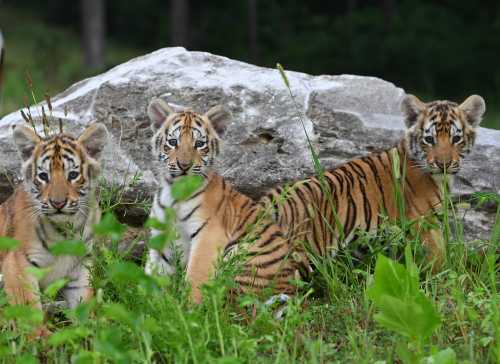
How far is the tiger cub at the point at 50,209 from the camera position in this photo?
454 cm

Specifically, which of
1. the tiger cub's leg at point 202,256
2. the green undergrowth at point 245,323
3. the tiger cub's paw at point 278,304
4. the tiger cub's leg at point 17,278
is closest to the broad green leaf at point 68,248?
the green undergrowth at point 245,323

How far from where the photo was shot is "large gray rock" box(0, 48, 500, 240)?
601cm

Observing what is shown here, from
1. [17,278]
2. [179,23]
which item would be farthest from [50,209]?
[179,23]

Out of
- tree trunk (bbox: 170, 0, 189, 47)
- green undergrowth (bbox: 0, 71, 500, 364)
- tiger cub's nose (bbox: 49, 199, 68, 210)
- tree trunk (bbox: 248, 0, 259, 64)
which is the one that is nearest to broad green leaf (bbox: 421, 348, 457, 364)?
green undergrowth (bbox: 0, 71, 500, 364)

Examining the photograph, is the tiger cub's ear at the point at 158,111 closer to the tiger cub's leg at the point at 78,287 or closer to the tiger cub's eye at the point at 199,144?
the tiger cub's eye at the point at 199,144

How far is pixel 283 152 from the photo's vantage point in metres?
6.05

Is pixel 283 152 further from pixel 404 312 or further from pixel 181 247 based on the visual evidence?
pixel 404 312

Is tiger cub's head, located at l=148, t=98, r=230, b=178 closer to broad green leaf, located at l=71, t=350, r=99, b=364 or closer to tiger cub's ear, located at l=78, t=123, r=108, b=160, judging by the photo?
tiger cub's ear, located at l=78, t=123, r=108, b=160

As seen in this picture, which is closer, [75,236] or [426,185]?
[75,236]

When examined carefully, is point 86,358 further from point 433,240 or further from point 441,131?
point 441,131

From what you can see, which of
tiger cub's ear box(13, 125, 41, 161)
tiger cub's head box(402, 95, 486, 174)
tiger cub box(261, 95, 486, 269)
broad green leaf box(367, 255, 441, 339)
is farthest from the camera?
tiger cub's head box(402, 95, 486, 174)

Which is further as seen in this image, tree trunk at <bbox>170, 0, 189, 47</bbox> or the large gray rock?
tree trunk at <bbox>170, 0, 189, 47</bbox>

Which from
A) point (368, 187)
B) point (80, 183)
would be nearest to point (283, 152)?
point (368, 187)

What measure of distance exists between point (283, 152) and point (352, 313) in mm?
1824
